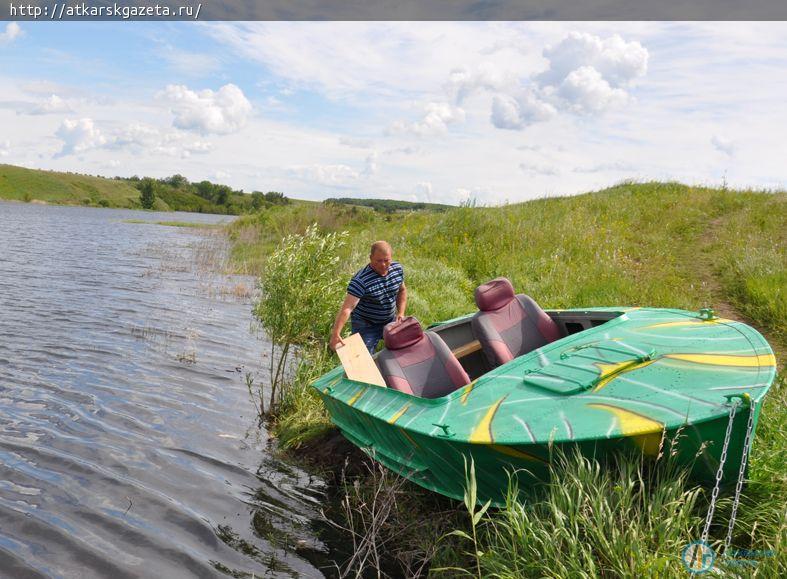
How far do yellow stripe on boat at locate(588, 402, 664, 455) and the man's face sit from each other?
3763 millimetres

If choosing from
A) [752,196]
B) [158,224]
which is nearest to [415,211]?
[752,196]

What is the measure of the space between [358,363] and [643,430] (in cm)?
311

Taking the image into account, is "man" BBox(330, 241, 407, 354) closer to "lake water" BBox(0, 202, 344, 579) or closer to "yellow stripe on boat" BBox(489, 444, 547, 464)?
"lake water" BBox(0, 202, 344, 579)

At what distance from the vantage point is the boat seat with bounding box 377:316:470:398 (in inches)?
247

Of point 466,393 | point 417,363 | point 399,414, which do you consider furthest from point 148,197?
point 466,393

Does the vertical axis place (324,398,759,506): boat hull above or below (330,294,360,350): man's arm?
below

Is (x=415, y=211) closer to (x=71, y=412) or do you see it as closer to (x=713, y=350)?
(x=71, y=412)

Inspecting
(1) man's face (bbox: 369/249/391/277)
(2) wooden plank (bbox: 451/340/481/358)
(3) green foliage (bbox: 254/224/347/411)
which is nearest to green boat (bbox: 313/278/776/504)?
(2) wooden plank (bbox: 451/340/481/358)

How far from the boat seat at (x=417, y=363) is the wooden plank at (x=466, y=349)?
103 cm

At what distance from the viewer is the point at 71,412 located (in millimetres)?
8719

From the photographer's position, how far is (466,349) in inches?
294

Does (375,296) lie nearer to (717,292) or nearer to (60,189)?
(717,292)

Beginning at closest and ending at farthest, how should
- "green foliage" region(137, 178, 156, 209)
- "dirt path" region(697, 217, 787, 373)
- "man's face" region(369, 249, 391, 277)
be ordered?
"man's face" region(369, 249, 391, 277) < "dirt path" region(697, 217, 787, 373) < "green foliage" region(137, 178, 156, 209)

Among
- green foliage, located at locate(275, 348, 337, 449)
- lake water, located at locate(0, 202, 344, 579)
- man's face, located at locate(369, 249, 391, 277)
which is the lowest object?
lake water, located at locate(0, 202, 344, 579)
